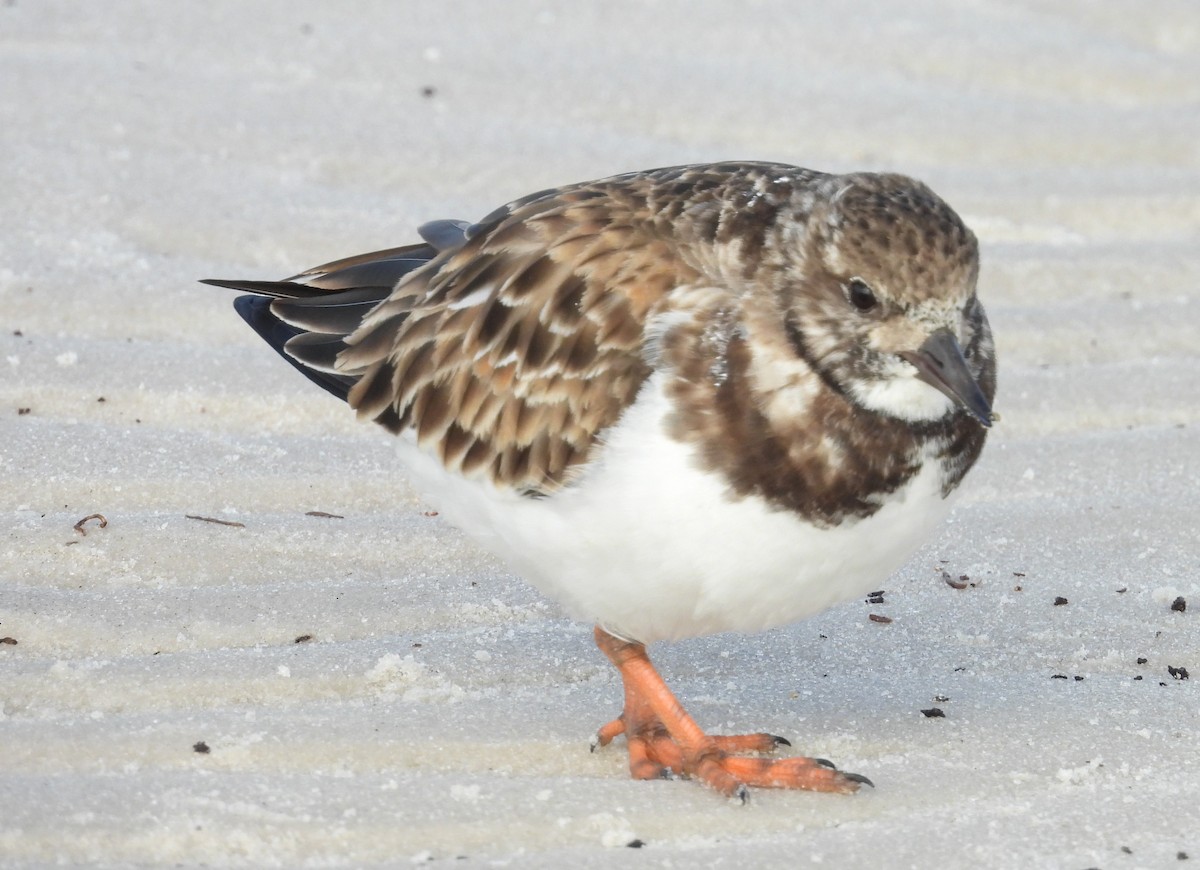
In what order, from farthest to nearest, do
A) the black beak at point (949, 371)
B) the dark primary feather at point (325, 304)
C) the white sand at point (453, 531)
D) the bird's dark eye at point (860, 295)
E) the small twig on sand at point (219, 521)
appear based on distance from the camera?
the small twig on sand at point (219, 521), the dark primary feather at point (325, 304), the white sand at point (453, 531), the bird's dark eye at point (860, 295), the black beak at point (949, 371)

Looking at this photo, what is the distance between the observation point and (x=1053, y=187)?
23.9 feet

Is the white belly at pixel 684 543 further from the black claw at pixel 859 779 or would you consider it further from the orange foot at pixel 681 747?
the black claw at pixel 859 779

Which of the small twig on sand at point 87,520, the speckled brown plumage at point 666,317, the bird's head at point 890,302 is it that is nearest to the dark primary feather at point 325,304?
the speckled brown plumage at point 666,317

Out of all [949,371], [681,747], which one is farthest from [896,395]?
[681,747]

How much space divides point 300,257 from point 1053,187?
10.0ft

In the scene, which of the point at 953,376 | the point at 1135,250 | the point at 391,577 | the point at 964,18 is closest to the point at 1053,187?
the point at 1135,250

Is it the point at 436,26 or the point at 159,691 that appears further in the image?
the point at 436,26

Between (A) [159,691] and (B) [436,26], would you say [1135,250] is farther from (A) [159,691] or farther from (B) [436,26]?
(A) [159,691]

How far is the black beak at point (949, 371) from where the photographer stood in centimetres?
329

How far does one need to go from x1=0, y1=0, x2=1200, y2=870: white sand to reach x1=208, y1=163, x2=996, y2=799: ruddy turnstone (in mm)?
340

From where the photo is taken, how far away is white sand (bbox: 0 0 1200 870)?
12.1 feet

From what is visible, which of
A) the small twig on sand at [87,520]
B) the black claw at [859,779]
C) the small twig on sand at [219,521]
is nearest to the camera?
the black claw at [859,779]

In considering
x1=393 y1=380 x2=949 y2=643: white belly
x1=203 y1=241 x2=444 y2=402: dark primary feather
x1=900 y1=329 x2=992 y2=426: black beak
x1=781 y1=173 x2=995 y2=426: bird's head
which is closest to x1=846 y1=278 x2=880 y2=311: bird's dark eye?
x1=781 y1=173 x2=995 y2=426: bird's head

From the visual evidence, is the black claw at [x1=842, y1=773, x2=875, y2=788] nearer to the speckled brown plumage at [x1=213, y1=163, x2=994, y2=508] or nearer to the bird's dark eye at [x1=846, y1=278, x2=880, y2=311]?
the speckled brown plumage at [x1=213, y1=163, x2=994, y2=508]
